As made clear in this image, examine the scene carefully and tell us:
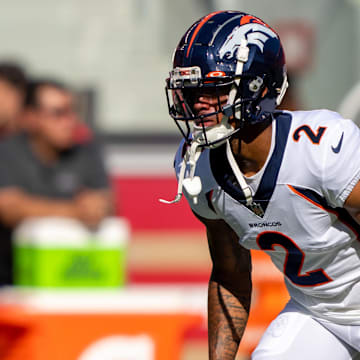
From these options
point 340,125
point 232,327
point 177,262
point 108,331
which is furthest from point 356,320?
point 177,262

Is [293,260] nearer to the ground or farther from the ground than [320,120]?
nearer to the ground

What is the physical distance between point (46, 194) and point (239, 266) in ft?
9.28

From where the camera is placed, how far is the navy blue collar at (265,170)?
9.40 feet

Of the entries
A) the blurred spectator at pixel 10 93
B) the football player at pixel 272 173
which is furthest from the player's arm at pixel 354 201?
the blurred spectator at pixel 10 93

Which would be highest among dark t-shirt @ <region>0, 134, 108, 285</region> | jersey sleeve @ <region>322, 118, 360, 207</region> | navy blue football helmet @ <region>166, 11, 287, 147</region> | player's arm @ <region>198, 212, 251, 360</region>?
navy blue football helmet @ <region>166, 11, 287, 147</region>

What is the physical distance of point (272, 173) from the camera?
2863mm

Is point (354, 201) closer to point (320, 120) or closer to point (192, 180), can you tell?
point (320, 120)

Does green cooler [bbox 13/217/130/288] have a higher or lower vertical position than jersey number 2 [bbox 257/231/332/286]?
lower

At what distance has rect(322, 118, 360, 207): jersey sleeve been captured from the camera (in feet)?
9.05

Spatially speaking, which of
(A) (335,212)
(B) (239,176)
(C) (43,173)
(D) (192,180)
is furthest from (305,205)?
(C) (43,173)

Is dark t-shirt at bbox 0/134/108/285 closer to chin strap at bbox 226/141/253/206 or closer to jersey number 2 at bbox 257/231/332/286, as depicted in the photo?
jersey number 2 at bbox 257/231/332/286

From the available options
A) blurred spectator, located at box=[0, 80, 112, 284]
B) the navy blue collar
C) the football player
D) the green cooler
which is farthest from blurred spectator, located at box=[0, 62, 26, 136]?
the navy blue collar

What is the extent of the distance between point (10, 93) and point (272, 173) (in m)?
3.43

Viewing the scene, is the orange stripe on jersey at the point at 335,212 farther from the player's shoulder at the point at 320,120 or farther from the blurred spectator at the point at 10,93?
the blurred spectator at the point at 10,93
